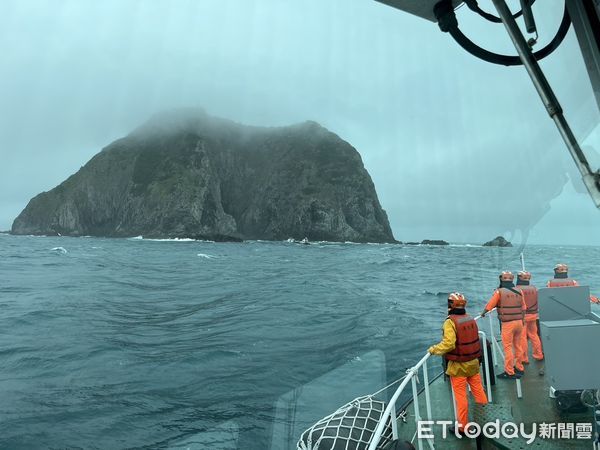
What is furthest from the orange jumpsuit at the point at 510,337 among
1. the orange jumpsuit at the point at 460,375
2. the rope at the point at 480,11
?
the rope at the point at 480,11

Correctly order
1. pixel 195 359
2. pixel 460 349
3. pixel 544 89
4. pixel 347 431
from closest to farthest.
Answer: pixel 544 89, pixel 347 431, pixel 460 349, pixel 195 359

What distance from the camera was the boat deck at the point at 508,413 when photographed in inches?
197

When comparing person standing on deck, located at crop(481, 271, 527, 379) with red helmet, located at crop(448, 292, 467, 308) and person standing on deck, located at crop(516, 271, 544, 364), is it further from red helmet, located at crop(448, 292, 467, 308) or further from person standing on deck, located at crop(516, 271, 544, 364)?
red helmet, located at crop(448, 292, 467, 308)

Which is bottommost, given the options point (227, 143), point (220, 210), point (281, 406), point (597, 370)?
point (281, 406)

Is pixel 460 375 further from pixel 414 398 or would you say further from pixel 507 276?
pixel 507 276

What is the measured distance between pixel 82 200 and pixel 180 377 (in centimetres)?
16082

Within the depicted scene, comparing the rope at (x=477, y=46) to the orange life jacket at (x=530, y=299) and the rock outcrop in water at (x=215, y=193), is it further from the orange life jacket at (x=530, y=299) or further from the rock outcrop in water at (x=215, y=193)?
the rock outcrop in water at (x=215, y=193)

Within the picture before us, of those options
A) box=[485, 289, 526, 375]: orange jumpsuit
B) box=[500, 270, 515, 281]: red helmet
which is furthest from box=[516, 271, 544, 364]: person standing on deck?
box=[500, 270, 515, 281]: red helmet

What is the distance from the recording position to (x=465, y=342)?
5652mm

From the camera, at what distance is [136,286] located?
78.1 ft

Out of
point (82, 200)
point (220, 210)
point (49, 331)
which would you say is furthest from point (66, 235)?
point (49, 331)

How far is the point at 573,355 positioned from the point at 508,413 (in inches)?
63.0

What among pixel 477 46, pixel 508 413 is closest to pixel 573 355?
pixel 508 413

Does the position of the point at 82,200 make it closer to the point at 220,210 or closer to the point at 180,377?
the point at 220,210
